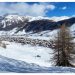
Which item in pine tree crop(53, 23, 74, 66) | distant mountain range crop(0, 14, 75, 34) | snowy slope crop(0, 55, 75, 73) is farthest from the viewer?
distant mountain range crop(0, 14, 75, 34)

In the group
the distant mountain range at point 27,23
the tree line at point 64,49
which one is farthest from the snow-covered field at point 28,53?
the distant mountain range at point 27,23

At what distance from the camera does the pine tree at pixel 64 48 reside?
5660mm

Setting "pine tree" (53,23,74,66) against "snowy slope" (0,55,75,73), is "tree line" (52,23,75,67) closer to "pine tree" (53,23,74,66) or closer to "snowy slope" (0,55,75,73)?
"pine tree" (53,23,74,66)

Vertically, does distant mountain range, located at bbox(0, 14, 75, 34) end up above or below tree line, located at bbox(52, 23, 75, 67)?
above

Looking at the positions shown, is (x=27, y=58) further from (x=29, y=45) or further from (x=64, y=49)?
(x=64, y=49)

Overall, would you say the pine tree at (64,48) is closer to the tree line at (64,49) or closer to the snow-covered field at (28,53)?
the tree line at (64,49)

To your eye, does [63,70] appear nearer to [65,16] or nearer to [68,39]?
[68,39]

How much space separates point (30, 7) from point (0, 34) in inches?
27.4

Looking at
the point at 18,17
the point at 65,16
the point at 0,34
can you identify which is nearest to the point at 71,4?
the point at 65,16

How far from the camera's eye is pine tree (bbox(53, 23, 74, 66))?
5.66m

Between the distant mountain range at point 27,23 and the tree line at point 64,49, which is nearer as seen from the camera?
the tree line at point 64,49

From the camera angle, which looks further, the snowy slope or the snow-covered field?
the snow-covered field

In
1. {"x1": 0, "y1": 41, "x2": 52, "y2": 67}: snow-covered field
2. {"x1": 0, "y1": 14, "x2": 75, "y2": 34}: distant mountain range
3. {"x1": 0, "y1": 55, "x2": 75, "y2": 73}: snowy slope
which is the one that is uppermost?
{"x1": 0, "y1": 14, "x2": 75, "y2": 34}: distant mountain range

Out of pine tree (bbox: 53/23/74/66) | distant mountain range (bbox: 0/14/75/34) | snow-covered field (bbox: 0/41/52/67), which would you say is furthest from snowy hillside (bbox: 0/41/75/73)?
distant mountain range (bbox: 0/14/75/34)
